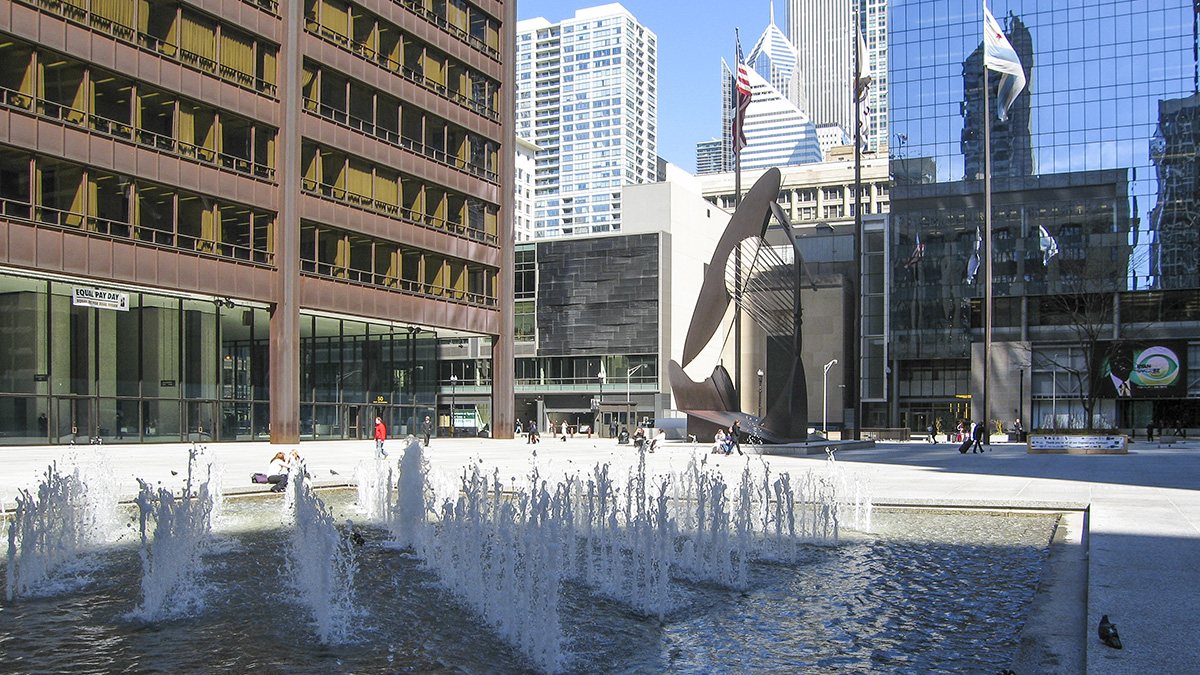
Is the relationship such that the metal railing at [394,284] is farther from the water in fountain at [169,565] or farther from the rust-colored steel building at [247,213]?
the water in fountain at [169,565]

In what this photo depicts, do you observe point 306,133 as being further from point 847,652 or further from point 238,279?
point 847,652

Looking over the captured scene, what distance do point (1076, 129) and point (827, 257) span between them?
78.2 ft

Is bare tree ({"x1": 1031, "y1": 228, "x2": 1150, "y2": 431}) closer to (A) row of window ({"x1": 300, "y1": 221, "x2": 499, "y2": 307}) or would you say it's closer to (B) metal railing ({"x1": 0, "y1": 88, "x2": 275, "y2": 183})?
(A) row of window ({"x1": 300, "y1": 221, "x2": 499, "y2": 307})

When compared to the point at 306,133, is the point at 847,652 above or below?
below

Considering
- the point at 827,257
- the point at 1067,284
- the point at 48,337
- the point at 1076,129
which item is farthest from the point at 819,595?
the point at 827,257

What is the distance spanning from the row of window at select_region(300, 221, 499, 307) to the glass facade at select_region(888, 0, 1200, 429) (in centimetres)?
3633

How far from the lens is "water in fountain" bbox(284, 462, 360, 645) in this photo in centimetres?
793

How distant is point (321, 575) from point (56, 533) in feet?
15.9

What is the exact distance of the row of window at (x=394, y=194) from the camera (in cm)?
4275

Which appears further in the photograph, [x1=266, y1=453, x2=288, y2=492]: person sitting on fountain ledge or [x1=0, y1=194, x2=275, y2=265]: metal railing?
[x1=0, y1=194, x2=275, y2=265]: metal railing

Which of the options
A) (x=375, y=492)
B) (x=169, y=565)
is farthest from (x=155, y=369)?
(x=169, y=565)

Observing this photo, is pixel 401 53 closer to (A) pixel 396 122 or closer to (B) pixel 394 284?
(A) pixel 396 122

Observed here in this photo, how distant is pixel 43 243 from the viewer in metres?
31.8

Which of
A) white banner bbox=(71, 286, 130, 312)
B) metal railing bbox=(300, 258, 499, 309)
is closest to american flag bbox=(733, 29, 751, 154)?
metal railing bbox=(300, 258, 499, 309)
